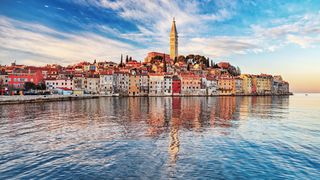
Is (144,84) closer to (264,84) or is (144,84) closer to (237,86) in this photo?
(237,86)

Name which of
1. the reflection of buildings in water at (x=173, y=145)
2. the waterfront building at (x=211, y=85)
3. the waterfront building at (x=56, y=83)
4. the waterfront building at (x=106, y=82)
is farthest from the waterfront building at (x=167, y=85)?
the reflection of buildings in water at (x=173, y=145)

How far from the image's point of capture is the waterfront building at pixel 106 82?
3551 inches

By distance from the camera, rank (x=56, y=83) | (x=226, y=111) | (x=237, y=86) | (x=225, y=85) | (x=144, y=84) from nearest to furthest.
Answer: (x=226, y=111)
(x=56, y=83)
(x=144, y=84)
(x=225, y=85)
(x=237, y=86)

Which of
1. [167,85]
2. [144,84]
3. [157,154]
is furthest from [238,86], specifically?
[157,154]

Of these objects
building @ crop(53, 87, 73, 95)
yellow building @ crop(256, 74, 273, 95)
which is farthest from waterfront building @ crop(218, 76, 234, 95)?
building @ crop(53, 87, 73, 95)

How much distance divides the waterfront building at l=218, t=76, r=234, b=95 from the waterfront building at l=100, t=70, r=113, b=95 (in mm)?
50939

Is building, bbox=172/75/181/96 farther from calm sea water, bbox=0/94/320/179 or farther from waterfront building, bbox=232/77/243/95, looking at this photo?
calm sea water, bbox=0/94/320/179

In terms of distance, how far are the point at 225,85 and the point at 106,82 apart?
5621 centimetres

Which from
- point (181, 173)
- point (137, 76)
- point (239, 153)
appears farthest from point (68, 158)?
point (137, 76)

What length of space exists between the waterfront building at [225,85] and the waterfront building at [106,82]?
5094cm

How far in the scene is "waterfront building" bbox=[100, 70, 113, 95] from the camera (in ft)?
296

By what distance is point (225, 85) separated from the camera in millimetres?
116250

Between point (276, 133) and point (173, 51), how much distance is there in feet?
449

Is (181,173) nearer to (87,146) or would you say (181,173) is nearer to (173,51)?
(87,146)
